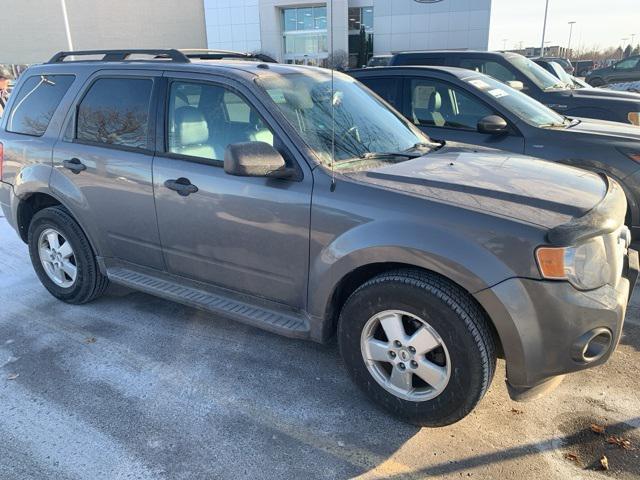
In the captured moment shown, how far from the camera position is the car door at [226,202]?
2982 millimetres

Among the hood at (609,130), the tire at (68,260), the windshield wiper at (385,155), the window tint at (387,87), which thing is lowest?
the tire at (68,260)

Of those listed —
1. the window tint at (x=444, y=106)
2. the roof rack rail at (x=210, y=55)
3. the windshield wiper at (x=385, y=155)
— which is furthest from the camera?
the window tint at (x=444, y=106)

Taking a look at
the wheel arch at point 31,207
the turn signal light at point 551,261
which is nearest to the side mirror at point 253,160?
the turn signal light at point 551,261

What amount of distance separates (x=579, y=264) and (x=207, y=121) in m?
2.39

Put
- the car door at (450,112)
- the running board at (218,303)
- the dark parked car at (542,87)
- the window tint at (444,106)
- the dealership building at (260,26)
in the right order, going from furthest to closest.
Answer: the dealership building at (260,26) < the dark parked car at (542,87) < the window tint at (444,106) < the car door at (450,112) < the running board at (218,303)

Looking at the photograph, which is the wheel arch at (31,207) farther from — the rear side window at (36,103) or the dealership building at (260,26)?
the dealership building at (260,26)

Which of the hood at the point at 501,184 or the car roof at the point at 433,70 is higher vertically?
the car roof at the point at 433,70

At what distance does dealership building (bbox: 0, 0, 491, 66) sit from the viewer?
41.6m

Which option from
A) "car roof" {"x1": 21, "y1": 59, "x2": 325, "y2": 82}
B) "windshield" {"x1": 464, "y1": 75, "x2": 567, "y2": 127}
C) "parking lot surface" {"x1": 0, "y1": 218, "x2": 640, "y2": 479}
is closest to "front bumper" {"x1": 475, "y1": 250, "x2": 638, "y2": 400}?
"parking lot surface" {"x1": 0, "y1": 218, "x2": 640, "y2": 479}

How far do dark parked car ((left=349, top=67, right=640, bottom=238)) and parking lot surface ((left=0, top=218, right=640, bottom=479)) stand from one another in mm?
1709

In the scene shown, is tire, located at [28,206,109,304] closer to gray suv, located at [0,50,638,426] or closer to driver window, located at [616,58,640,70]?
→ gray suv, located at [0,50,638,426]

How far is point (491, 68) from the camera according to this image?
853 centimetres

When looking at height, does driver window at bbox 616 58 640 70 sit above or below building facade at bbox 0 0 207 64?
below

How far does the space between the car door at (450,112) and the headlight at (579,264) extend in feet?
9.59
